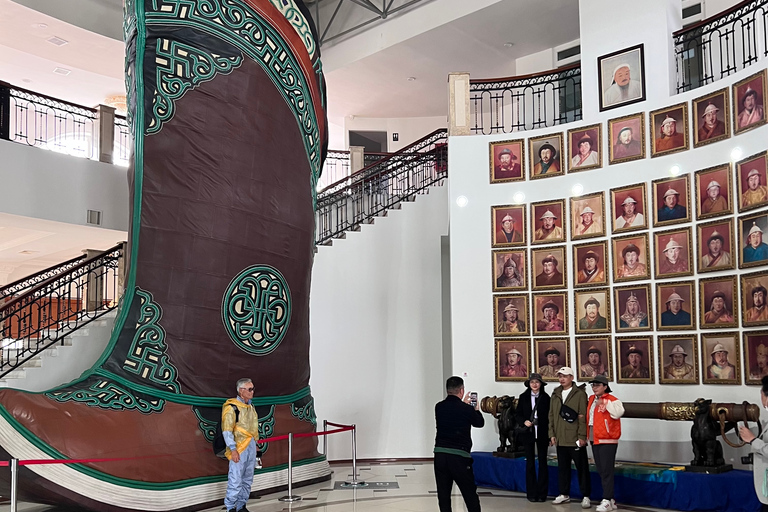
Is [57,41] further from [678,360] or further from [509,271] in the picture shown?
[678,360]

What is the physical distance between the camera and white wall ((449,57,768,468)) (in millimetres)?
8656

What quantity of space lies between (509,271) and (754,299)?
3083mm

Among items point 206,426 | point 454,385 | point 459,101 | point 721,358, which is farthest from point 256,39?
point 721,358

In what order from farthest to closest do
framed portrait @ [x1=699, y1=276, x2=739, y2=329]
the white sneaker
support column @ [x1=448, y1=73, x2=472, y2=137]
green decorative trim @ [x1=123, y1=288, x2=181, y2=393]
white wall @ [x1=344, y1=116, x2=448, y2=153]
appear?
white wall @ [x1=344, y1=116, x2=448, y2=153], support column @ [x1=448, y1=73, x2=472, y2=137], framed portrait @ [x1=699, y1=276, x2=739, y2=329], green decorative trim @ [x1=123, y1=288, x2=181, y2=393], the white sneaker

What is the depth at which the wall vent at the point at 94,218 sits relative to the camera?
1122cm

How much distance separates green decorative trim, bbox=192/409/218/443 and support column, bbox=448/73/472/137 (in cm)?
525

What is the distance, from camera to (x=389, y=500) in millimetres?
7887

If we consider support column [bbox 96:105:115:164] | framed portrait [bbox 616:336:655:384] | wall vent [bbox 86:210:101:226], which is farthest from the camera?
support column [bbox 96:105:115:164]

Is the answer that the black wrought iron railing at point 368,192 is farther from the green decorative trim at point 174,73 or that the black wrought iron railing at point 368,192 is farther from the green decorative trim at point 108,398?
the green decorative trim at point 108,398

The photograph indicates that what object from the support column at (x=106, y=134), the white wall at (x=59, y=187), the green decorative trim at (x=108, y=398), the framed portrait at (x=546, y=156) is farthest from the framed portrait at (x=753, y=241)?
the support column at (x=106, y=134)

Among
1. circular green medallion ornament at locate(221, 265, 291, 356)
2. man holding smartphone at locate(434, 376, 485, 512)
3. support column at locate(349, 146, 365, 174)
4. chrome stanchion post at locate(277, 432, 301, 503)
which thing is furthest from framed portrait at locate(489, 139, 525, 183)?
man holding smartphone at locate(434, 376, 485, 512)

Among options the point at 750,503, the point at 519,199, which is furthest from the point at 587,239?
the point at 750,503

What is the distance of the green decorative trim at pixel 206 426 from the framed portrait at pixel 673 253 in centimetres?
532

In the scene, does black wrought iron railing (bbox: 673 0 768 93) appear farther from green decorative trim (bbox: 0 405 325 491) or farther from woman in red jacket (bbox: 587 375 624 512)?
green decorative trim (bbox: 0 405 325 491)
